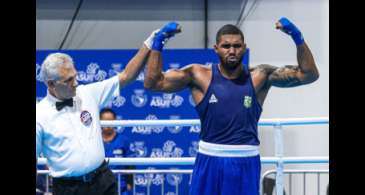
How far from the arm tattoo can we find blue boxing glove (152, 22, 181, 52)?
2.22 feet

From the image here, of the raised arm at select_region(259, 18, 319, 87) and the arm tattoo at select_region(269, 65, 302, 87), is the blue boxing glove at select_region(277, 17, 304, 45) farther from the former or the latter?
the arm tattoo at select_region(269, 65, 302, 87)

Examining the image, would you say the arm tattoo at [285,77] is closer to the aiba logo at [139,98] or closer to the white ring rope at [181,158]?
the white ring rope at [181,158]

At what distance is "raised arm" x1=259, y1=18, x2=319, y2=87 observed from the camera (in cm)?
420

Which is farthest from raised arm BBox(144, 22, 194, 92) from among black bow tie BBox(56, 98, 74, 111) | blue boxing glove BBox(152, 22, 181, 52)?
black bow tie BBox(56, 98, 74, 111)

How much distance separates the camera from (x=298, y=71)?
14.1 feet

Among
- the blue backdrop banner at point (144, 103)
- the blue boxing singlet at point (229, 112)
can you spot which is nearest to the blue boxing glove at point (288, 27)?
the blue boxing singlet at point (229, 112)

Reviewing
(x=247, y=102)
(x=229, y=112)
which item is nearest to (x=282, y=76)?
(x=247, y=102)

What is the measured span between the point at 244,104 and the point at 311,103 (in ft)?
15.4

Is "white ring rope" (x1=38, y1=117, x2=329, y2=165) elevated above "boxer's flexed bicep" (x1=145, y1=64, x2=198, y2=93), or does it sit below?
below

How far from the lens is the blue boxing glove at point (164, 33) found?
4.10m

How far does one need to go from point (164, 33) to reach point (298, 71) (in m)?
0.86

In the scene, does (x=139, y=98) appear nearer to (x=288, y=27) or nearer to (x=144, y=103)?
(x=144, y=103)

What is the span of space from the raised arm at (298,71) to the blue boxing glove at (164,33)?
0.62m
